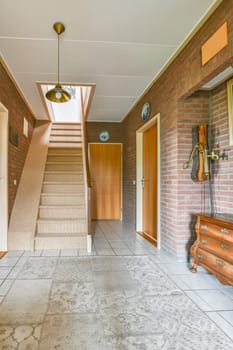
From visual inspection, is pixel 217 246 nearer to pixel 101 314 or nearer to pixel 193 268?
pixel 193 268

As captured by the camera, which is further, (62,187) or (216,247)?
(62,187)

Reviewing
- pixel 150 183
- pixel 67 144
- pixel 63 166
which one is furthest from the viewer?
pixel 67 144

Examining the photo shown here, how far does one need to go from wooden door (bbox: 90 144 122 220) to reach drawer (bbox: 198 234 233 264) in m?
4.01

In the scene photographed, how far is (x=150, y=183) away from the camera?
4730mm

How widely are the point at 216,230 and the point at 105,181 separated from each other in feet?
14.3

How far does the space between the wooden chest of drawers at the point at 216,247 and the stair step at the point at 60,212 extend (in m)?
2.12

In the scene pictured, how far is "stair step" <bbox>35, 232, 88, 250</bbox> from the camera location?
Answer: 149 inches

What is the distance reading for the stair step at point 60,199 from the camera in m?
4.59

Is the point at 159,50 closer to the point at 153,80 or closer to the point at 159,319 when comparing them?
the point at 153,80

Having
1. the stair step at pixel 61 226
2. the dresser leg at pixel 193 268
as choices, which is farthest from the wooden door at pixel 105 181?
the dresser leg at pixel 193 268

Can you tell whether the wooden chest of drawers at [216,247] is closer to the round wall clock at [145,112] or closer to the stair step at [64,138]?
the round wall clock at [145,112]

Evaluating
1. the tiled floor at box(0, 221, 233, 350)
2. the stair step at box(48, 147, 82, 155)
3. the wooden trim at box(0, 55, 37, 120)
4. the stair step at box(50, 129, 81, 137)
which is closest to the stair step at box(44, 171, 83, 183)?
the stair step at box(48, 147, 82, 155)

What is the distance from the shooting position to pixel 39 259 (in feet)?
11.0

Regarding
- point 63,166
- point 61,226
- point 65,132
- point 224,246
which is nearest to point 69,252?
point 61,226
